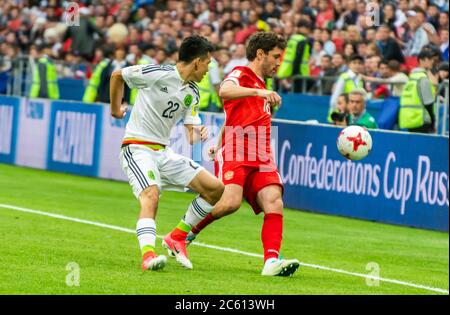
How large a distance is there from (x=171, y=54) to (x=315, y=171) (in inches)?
281

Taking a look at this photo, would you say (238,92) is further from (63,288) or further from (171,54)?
(171,54)

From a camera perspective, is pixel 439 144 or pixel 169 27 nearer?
pixel 439 144

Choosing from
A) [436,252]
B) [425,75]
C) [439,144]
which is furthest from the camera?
[425,75]

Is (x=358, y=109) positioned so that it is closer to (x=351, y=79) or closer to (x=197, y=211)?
(x=351, y=79)

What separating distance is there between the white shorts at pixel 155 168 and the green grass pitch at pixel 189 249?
2.51 feet

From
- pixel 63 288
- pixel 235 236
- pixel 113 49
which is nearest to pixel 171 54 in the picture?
pixel 113 49

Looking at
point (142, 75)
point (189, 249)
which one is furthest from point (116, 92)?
point (189, 249)

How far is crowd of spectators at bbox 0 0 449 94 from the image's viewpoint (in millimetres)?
22375

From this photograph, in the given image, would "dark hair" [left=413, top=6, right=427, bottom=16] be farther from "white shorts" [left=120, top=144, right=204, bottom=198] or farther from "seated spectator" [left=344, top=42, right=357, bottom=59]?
"white shorts" [left=120, top=144, right=204, bottom=198]

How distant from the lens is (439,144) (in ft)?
57.7

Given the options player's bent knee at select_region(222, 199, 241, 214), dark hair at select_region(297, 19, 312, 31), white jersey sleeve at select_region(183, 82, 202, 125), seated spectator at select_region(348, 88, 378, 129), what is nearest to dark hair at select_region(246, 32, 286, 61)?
white jersey sleeve at select_region(183, 82, 202, 125)

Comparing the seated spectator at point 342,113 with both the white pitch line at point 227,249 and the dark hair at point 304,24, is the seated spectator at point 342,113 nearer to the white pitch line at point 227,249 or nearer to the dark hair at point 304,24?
the white pitch line at point 227,249

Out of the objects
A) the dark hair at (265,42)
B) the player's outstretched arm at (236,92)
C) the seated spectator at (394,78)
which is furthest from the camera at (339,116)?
the player's outstretched arm at (236,92)

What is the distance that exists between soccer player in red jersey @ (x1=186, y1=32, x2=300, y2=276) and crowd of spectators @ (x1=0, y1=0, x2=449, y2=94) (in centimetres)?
505
